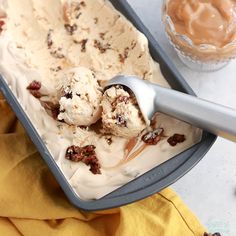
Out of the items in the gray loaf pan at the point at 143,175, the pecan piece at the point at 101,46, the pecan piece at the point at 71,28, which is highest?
the pecan piece at the point at 71,28

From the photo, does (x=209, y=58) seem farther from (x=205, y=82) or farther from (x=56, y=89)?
(x=56, y=89)

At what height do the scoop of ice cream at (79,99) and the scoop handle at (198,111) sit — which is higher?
the scoop of ice cream at (79,99)

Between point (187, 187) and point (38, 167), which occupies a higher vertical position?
point (38, 167)

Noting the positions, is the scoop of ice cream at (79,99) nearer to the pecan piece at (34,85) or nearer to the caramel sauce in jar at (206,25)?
Result: the pecan piece at (34,85)

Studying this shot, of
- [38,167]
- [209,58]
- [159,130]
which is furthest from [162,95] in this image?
[38,167]

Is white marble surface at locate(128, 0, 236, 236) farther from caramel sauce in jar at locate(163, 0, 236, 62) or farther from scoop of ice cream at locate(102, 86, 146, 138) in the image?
scoop of ice cream at locate(102, 86, 146, 138)

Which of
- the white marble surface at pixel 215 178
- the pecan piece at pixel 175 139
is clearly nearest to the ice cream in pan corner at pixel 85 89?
the pecan piece at pixel 175 139
